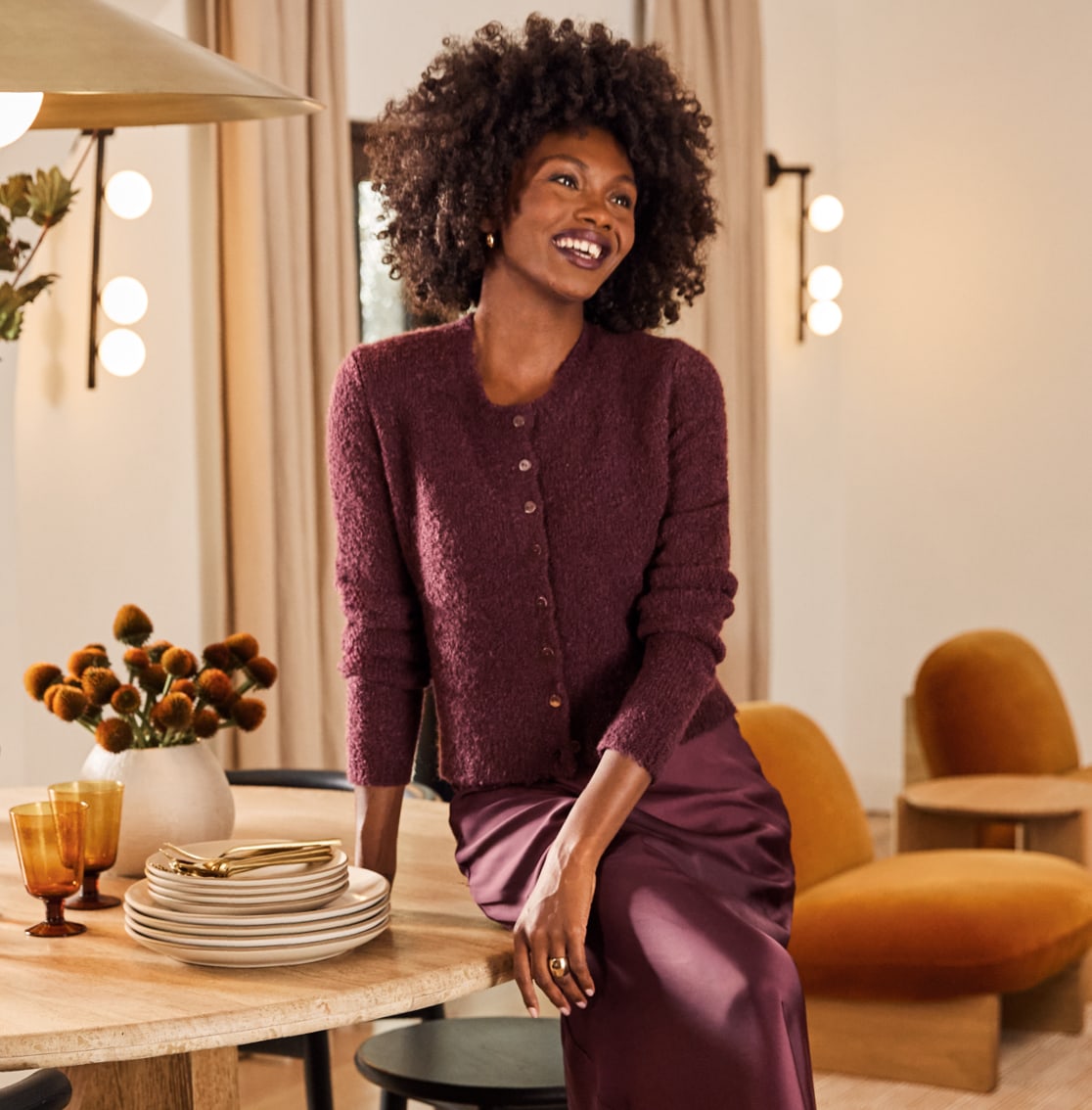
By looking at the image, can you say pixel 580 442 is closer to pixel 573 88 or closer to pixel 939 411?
pixel 573 88

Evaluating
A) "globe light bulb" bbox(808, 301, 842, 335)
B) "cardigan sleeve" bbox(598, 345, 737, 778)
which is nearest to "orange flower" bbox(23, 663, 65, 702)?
"cardigan sleeve" bbox(598, 345, 737, 778)

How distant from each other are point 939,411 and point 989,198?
816 millimetres

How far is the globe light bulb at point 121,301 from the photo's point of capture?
12.3ft

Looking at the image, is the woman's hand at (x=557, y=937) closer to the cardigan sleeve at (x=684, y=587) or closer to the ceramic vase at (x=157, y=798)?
the cardigan sleeve at (x=684, y=587)

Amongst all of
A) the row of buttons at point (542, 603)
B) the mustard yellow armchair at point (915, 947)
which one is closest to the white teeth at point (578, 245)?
the row of buttons at point (542, 603)

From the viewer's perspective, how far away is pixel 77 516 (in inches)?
150

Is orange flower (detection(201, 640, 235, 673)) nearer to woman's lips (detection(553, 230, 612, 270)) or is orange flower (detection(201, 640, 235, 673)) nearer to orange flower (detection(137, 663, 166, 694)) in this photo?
orange flower (detection(137, 663, 166, 694))

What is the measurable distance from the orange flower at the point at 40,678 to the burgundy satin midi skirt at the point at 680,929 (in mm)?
546

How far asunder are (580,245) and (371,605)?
462 millimetres

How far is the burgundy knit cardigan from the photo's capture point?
1782 mm

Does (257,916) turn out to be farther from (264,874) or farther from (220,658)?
(220,658)

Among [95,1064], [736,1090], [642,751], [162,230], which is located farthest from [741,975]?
[162,230]

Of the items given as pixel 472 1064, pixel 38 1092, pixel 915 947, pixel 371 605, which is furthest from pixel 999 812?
pixel 38 1092

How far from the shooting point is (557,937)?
5.08 feet
